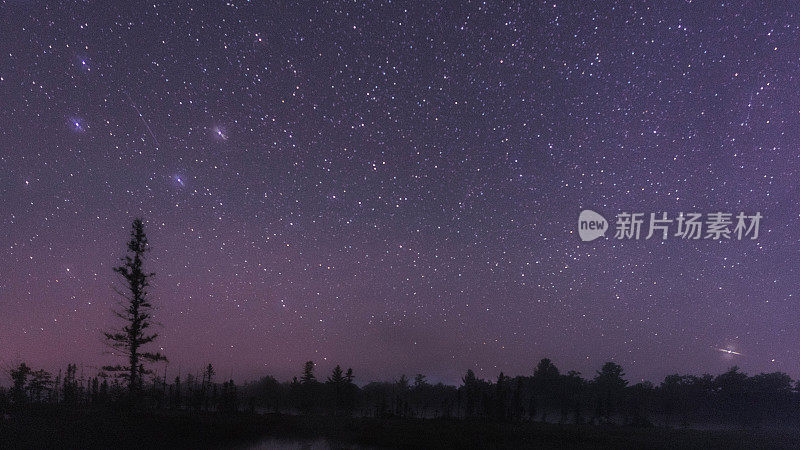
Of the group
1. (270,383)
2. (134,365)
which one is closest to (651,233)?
(134,365)

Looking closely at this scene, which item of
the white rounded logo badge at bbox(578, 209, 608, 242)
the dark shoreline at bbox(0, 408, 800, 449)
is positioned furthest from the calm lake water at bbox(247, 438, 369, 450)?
the white rounded logo badge at bbox(578, 209, 608, 242)

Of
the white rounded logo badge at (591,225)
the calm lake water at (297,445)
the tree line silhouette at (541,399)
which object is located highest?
the white rounded logo badge at (591,225)

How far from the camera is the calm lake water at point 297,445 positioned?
1161 inches

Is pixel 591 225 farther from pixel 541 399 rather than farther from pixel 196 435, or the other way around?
pixel 541 399

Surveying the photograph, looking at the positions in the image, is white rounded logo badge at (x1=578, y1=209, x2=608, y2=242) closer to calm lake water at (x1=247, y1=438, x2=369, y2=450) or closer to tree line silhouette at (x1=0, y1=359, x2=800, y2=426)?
calm lake water at (x1=247, y1=438, x2=369, y2=450)

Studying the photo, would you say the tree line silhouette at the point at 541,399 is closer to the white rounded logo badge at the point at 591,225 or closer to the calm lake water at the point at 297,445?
the calm lake water at the point at 297,445

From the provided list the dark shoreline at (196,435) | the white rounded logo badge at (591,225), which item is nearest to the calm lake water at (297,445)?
the dark shoreline at (196,435)

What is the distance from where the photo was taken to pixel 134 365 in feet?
92.8

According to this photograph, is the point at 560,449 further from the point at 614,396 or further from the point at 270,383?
the point at 270,383

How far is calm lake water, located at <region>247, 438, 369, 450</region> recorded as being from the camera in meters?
29.5

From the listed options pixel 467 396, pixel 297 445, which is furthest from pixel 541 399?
pixel 297 445

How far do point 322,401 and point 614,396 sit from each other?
56.3 meters

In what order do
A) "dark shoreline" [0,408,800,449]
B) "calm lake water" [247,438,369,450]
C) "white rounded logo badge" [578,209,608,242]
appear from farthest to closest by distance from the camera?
"calm lake water" [247,438,369,450] → "dark shoreline" [0,408,800,449] → "white rounded logo badge" [578,209,608,242]

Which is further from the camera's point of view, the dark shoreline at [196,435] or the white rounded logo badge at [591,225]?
the dark shoreline at [196,435]
